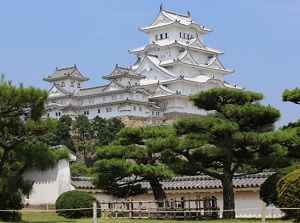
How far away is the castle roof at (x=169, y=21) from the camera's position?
75000 millimetres

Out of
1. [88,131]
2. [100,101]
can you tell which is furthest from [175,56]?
[88,131]

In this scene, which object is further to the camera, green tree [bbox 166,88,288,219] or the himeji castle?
the himeji castle

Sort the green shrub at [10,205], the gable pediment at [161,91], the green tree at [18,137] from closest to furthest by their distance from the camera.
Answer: the green tree at [18,137] < the green shrub at [10,205] < the gable pediment at [161,91]

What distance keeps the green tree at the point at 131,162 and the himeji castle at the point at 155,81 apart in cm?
4341

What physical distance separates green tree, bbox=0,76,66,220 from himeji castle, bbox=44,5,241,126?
47469 mm

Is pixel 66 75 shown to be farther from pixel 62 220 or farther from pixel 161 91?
pixel 62 220

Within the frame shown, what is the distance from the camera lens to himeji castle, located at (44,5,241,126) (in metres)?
68.4

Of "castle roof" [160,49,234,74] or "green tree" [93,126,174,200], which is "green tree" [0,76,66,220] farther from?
"castle roof" [160,49,234,74]

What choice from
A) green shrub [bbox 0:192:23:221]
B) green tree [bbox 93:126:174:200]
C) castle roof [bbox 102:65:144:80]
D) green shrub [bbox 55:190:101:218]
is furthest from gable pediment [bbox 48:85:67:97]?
green shrub [bbox 0:192:23:221]

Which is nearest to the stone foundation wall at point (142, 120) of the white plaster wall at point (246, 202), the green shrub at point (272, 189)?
the white plaster wall at point (246, 202)

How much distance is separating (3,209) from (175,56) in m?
55.0

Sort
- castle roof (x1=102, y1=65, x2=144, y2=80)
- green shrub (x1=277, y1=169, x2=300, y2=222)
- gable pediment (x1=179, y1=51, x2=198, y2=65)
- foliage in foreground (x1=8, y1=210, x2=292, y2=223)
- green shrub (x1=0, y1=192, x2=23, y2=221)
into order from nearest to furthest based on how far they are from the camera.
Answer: green shrub (x1=277, y1=169, x2=300, y2=222) → green shrub (x1=0, y1=192, x2=23, y2=221) → foliage in foreground (x1=8, y1=210, x2=292, y2=223) → castle roof (x1=102, y1=65, x2=144, y2=80) → gable pediment (x1=179, y1=51, x2=198, y2=65)

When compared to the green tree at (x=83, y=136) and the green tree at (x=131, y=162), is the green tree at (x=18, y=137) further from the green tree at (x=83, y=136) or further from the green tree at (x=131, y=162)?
the green tree at (x=83, y=136)

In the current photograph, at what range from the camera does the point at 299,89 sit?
21.4 meters
